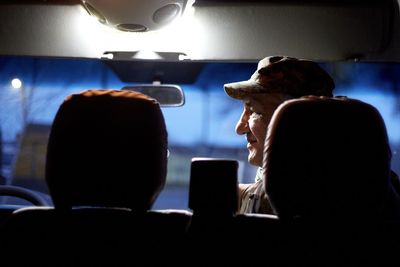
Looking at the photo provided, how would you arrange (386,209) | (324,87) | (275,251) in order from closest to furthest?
(275,251) → (386,209) → (324,87)

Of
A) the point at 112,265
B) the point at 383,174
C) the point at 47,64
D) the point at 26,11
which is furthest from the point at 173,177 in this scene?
the point at 383,174

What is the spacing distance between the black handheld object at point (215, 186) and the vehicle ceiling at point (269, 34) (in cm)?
174

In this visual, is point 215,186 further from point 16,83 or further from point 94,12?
point 16,83

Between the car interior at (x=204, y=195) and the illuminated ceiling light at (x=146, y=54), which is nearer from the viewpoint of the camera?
the car interior at (x=204, y=195)

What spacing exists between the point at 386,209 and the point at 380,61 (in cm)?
150

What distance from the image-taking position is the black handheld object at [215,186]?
189 centimetres

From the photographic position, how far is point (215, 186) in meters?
1.89

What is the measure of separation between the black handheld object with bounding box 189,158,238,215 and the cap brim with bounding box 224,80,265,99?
117cm

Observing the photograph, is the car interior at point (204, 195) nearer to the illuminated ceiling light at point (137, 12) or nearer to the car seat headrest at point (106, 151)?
the car seat headrest at point (106, 151)

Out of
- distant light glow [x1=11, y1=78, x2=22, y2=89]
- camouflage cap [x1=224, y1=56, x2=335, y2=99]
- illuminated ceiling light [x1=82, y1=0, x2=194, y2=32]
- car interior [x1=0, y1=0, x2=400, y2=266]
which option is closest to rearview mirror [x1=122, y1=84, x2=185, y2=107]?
illuminated ceiling light [x1=82, y1=0, x2=194, y2=32]

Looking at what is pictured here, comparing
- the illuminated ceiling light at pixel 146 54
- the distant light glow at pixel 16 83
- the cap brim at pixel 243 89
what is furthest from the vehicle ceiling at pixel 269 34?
the distant light glow at pixel 16 83

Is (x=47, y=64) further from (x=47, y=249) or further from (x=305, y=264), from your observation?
(x=305, y=264)

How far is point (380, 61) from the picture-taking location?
3.54 metres

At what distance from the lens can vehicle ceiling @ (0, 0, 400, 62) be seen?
349 cm
